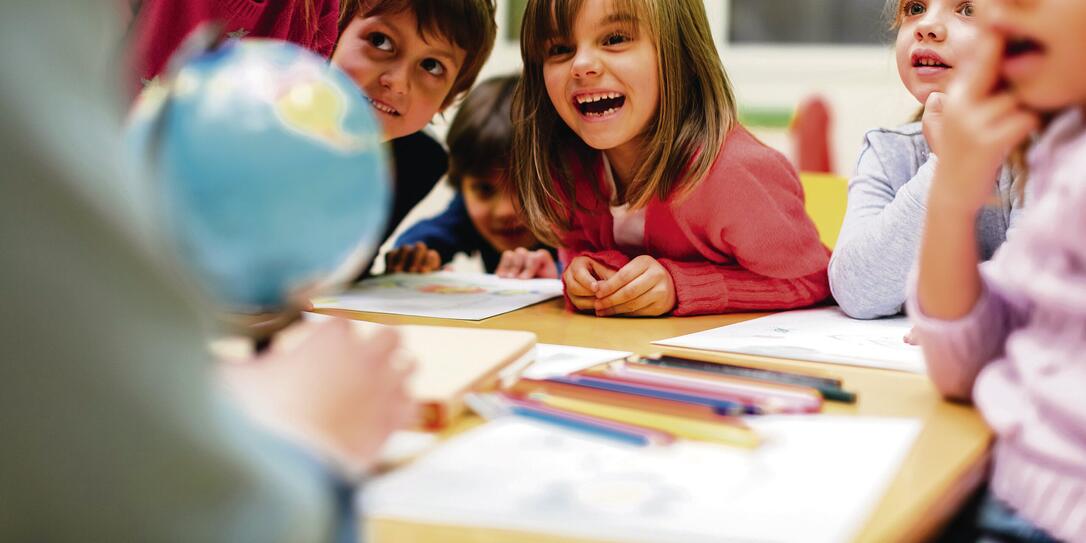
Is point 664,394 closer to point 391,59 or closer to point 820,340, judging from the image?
point 820,340

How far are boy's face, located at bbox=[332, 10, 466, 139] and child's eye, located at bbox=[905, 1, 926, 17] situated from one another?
622 mm

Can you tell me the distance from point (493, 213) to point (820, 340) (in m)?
1.09

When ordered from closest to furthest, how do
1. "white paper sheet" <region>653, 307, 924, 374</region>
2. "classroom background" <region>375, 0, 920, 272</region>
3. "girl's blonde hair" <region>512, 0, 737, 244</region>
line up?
1. "white paper sheet" <region>653, 307, 924, 374</region>
2. "girl's blonde hair" <region>512, 0, 737, 244</region>
3. "classroom background" <region>375, 0, 920, 272</region>

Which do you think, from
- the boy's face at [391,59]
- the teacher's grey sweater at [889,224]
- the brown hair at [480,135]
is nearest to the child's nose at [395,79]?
the boy's face at [391,59]

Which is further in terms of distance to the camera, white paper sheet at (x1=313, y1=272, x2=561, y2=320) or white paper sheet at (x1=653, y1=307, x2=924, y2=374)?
white paper sheet at (x1=313, y1=272, x2=561, y2=320)

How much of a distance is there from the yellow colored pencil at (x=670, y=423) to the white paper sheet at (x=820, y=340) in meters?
0.30

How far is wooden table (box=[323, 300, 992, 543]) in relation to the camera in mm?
478

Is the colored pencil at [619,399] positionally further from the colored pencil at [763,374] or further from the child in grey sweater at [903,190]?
the child in grey sweater at [903,190]

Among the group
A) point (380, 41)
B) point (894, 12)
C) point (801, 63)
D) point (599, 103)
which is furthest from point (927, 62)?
point (801, 63)

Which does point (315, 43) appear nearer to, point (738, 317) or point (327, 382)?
point (738, 317)

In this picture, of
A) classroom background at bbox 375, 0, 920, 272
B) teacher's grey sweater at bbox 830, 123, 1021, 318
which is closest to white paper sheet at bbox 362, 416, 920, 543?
teacher's grey sweater at bbox 830, 123, 1021, 318

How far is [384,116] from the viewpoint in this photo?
1.46 m

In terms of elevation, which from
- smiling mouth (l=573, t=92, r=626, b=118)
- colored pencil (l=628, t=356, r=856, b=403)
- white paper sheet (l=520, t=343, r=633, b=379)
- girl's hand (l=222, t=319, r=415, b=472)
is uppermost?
smiling mouth (l=573, t=92, r=626, b=118)

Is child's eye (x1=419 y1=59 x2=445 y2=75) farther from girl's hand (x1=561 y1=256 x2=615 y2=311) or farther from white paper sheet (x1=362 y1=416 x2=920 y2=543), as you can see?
white paper sheet (x1=362 y1=416 x2=920 y2=543)
